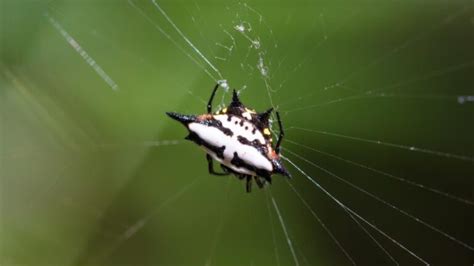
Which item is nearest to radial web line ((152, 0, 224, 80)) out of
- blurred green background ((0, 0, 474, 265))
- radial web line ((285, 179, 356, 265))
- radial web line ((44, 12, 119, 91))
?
blurred green background ((0, 0, 474, 265))

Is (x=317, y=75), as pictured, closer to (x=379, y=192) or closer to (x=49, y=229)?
(x=379, y=192)

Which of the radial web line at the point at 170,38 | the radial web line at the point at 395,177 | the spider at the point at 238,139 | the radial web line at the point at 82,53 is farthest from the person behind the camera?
the radial web line at the point at 82,53

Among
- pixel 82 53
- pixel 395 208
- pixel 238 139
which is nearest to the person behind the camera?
pixel 238 139

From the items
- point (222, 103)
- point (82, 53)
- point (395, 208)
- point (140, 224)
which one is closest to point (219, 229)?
point (140, 224)

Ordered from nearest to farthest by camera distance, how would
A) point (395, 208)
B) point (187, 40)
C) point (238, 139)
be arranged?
point (238, 139) → point (395, 208) → point (187, 40)

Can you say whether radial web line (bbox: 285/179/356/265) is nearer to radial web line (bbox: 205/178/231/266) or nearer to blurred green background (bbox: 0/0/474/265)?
blurred green background (bbox: 0/0/474/265)

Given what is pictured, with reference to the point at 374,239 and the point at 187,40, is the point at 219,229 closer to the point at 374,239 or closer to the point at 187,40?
the point at 374,239

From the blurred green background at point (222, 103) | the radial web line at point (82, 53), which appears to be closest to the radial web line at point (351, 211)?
the blurred green background at point (222, 103)

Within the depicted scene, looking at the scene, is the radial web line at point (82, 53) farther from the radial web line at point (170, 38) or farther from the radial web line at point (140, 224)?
the radial web line at point (140, 224)
